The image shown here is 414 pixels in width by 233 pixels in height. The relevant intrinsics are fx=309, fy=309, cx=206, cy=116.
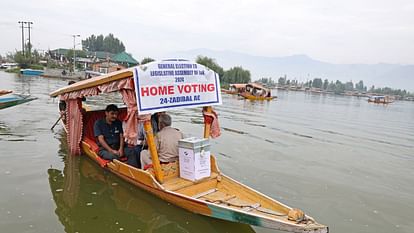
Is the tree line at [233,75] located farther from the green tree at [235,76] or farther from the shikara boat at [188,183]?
the shikara boat at [188,183]

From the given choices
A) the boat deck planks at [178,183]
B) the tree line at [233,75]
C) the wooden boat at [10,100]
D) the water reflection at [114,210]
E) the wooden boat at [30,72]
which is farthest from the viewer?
the tree line at [233,75]

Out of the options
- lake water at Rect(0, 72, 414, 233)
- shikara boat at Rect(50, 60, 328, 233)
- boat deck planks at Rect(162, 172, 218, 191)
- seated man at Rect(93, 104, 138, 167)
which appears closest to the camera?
shikara boat at Rect(50, 60, 328, 233)

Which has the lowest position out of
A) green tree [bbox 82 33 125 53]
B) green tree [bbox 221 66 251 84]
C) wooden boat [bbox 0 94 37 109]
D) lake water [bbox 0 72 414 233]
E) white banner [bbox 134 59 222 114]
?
lake water [bbox 0 72 414 233]

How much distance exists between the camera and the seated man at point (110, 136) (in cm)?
751

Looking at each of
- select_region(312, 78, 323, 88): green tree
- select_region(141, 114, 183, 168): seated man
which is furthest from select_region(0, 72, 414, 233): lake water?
select_region(312, 78, 323, 88): green tree

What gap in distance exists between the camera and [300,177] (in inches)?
335

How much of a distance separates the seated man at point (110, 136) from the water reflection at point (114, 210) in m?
0.58

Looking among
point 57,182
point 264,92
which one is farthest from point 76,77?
point 57,182

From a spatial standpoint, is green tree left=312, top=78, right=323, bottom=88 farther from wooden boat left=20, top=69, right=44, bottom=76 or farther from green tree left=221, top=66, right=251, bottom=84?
wooden boat left=20, top=69, right=44, bottom=76

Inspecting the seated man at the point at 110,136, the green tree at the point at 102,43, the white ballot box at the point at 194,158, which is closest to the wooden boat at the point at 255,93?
the seated man at the point at 110,136

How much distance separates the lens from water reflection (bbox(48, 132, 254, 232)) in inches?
201

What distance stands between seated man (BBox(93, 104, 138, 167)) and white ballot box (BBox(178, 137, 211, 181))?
1.94 m

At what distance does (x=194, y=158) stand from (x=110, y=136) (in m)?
3.15

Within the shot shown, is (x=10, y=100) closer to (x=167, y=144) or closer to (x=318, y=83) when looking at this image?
(x=167, y=144)
